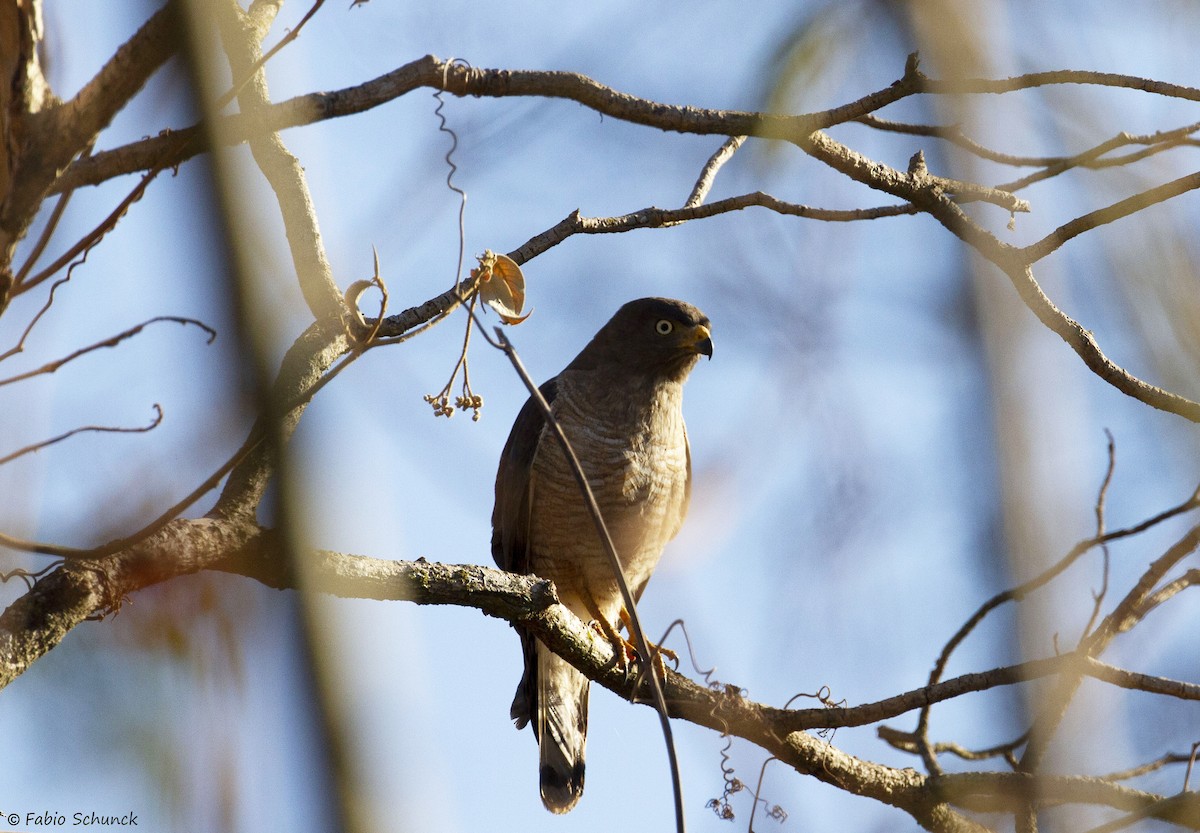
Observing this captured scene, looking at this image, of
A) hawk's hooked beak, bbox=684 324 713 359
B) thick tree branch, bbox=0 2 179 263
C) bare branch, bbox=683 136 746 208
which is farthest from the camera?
hawk's hooked beak, bbox=684 324 713 359

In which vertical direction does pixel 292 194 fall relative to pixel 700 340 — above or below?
below

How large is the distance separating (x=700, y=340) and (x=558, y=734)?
2115 mm

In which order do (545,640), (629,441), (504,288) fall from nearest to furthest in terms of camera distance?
1. (504,288)
2. (545,640)
3. (629,441)

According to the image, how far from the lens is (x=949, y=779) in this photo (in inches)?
161

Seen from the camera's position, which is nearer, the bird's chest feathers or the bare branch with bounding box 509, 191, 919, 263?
the bare branch with bounding box 509, 191, 919, 263

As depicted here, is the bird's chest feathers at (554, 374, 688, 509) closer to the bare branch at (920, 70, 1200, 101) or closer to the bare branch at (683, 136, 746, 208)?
the bare branch at (683, 136, 746, 208)

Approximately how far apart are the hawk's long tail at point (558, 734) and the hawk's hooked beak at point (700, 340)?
171 centimetres

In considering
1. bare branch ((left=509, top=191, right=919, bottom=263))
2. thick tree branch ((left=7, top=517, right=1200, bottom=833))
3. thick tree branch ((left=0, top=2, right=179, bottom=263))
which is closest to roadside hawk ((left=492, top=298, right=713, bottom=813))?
thick tree branch ((left=7, top=517, right=1200, bottom=833))

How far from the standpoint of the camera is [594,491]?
5.50m

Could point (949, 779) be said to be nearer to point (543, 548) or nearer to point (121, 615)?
point (543, 548)

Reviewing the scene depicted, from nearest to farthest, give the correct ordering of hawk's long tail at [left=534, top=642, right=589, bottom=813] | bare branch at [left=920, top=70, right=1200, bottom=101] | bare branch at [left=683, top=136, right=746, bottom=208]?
bare branch at [left=920, top=70, right=1200, bottom=101]
bare branch at [left=683, top=136, right=746, bottom=208]
hawk's long tail at [left=534, top=642, right=589, bottom=813]

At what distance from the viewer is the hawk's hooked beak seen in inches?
230

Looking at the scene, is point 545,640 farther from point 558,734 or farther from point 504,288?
point 558,734

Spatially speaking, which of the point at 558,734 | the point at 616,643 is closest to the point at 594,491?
the point at 616,643
